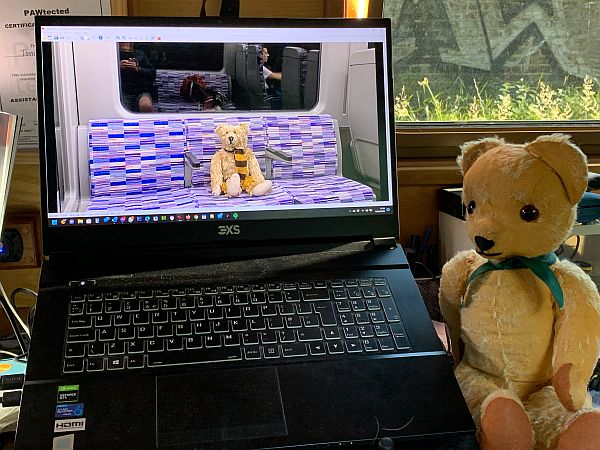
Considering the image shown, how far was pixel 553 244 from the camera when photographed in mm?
677

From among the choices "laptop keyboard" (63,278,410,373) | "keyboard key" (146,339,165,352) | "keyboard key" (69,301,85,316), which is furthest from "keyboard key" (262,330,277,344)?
"keyboard key" (69,301,85,316)

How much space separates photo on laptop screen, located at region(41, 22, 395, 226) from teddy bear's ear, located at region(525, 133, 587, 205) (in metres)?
0.24

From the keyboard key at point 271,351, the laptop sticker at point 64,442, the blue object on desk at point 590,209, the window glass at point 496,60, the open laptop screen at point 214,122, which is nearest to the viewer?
the laptop sticker at point 64,442

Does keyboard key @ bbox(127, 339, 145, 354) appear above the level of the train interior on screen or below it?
below

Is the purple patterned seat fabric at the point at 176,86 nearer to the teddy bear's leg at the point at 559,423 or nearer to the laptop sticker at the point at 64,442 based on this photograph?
the laptop sticker at the point at 64,442

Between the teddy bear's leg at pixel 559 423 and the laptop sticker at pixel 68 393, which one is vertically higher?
the laptop sticker at pixel 68 393

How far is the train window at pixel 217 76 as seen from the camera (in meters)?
0.81

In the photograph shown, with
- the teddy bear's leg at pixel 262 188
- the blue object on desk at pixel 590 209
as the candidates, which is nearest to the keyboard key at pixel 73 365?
the teddy bear's leg at pixel 262 188

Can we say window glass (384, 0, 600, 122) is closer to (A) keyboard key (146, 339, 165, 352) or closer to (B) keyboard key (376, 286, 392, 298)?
(B) keyboard key (376, 286, 392, 298)

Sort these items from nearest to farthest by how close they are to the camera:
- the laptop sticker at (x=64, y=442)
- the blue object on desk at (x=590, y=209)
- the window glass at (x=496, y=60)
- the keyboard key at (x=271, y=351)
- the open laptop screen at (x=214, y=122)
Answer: the laptop sticker at (x=64, y=442) < the keyboard key at (x=271, y=351) < the open laptop screen at (x=214, y=122) < the blue object on desk at (x=590, y=209) < the window glass at (x=496, y=60)

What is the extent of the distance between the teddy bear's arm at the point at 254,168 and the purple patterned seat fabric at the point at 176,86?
3.7 inches

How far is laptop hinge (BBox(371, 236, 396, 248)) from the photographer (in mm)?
836

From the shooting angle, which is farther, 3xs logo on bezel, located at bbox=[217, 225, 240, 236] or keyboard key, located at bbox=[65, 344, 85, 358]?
3xs logo on bezel, located at bbox=[217, 225, 240, 236]

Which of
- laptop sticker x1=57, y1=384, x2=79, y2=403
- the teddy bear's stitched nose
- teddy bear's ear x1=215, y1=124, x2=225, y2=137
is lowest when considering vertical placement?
laptop sticker x1=57, y1=384, x2=79, y2=403
